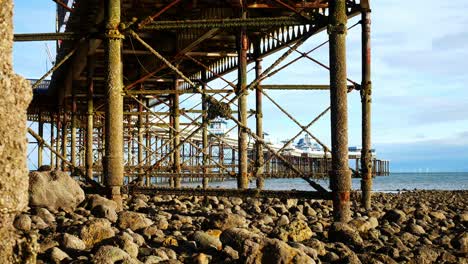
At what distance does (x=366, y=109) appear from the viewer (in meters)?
11.8

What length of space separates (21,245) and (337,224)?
3.69m

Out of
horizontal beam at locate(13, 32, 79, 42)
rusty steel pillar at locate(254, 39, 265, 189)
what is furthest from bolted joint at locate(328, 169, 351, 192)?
rusty steel pillar at locate(254, 39, 265, 189)

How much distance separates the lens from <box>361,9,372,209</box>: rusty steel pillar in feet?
38.1

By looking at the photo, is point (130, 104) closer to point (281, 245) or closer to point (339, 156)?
point (339, 156)

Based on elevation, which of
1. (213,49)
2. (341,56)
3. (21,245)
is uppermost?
(213,49)

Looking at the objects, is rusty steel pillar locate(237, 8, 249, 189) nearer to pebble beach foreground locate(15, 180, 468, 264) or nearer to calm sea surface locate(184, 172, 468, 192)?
pebble beach foreground locate(15, 180, 468, 264)

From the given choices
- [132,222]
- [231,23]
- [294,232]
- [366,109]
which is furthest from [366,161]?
[132,222]

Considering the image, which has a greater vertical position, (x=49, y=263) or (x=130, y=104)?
(x=130, y=104)

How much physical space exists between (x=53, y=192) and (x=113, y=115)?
3.84ft

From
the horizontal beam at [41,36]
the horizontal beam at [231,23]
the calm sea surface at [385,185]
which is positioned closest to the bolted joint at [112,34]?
the horizontal beam at [231,23]

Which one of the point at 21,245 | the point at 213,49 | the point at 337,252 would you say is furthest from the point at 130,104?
the point at 21,245

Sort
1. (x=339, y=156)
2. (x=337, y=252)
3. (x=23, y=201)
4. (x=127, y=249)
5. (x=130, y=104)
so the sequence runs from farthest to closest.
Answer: (x=130, y=104)
(x=339, y=156)
(x=337, y=252)
(x=127, y=249)
(x=23, y=201)

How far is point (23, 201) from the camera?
3.06 metres

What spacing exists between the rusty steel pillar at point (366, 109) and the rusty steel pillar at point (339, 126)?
424cm
